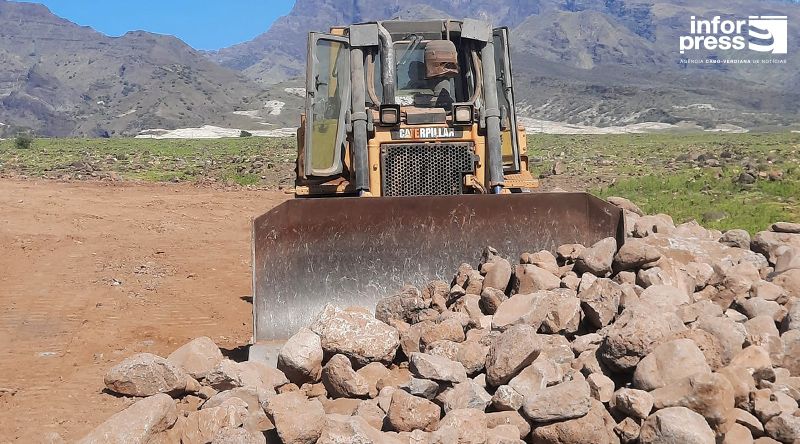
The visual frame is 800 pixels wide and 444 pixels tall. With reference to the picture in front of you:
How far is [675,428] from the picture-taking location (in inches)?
160

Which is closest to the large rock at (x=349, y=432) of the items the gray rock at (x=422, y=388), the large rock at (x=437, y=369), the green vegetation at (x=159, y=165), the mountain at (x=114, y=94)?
the gray rock at (x=422, y=388)

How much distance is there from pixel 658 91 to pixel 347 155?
11669cm

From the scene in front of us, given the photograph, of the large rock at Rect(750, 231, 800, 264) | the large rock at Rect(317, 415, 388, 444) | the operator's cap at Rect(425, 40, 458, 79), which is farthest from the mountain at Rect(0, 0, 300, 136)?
the large rock at Rect(317, 415, 388, 444)

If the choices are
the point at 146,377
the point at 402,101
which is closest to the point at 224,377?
the point at 146,377

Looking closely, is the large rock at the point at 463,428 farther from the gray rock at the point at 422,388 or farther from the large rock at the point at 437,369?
the large rock at the point at 437,369

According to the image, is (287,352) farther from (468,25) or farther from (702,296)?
(468,25)

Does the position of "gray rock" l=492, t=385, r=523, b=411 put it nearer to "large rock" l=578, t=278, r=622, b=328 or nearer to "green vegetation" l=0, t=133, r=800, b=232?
"large rock" l=578, t=278, r=622, b=328

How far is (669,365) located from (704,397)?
0.28 m

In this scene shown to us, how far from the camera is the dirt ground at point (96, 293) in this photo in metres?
5.79

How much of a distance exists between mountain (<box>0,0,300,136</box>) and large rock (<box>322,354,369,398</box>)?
9244 cm

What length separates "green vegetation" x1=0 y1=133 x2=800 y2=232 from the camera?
51.8ft

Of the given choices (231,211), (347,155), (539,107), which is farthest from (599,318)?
(539,107)

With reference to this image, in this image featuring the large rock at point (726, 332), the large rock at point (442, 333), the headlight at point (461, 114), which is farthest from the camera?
the headlight at point (461, 114)

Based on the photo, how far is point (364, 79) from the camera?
8.09m
